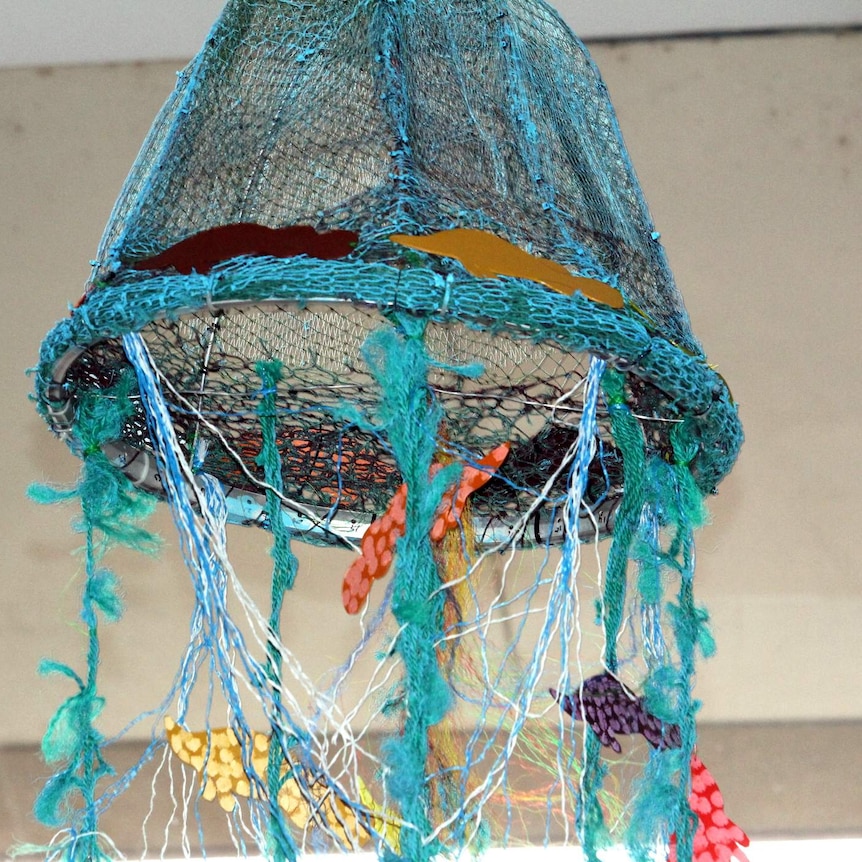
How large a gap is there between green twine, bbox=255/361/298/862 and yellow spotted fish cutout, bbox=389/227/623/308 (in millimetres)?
128

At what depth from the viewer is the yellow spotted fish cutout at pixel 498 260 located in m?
0.59

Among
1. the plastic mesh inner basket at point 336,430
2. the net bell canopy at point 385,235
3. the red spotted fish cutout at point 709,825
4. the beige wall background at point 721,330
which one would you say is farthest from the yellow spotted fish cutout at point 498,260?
the beige wall background at point 721,330

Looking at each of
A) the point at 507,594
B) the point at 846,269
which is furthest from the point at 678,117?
the point at 507,594

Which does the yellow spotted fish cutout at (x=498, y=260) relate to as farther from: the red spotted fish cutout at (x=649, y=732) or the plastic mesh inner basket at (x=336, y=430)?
the red spotted fish cutout at (x=649, y=732)

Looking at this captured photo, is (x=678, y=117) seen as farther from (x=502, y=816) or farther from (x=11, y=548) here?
(x=11, y=548)

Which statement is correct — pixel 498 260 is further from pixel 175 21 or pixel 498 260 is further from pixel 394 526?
pixel 175 21

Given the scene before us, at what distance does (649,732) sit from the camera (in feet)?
2.39

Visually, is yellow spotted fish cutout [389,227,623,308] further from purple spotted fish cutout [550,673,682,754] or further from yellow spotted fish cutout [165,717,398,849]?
yellow spotted fish cutout [165,717,398,849]

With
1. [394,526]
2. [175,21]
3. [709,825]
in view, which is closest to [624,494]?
[394,526]

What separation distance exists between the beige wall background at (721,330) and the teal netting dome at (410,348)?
74 centimetres

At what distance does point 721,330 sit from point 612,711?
1.01 meters

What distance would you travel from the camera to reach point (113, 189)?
1698mm

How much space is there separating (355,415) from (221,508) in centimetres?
18

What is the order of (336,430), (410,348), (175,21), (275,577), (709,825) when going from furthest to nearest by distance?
(175,21) → (336,430) → (709,825) → (275,577) → (410,348)
